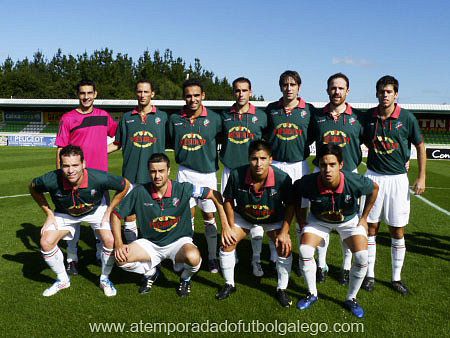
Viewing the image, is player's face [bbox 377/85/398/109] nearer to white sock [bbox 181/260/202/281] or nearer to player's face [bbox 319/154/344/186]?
player's face [bbox 319/154/344/186]

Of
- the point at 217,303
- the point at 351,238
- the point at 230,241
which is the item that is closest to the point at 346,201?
the point at 351,238

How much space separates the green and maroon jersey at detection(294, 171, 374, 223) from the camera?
3.67 m

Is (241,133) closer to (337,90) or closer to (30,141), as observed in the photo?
(337,90)

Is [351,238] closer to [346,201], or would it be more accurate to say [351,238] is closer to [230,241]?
[346,201]

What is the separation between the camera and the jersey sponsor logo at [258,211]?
395 centimetres

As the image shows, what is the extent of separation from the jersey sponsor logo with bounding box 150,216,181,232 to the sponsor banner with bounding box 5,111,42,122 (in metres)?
39.0

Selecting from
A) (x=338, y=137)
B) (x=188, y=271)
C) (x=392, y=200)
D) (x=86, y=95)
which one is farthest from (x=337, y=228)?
(x=86, y=95)

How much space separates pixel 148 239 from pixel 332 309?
1.97 meters

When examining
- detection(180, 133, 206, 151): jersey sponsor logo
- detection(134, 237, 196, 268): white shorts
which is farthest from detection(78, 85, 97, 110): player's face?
detection(134, 237, 196, 268): white shorts

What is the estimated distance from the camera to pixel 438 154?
23.3m

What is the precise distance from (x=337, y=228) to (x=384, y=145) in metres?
1.08

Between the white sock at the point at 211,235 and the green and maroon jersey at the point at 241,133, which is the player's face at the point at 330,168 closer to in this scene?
the green and maroon jersey at the point at 241,133

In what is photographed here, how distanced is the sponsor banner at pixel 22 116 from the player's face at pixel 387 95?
3990cm

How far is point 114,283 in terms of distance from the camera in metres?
4.27
